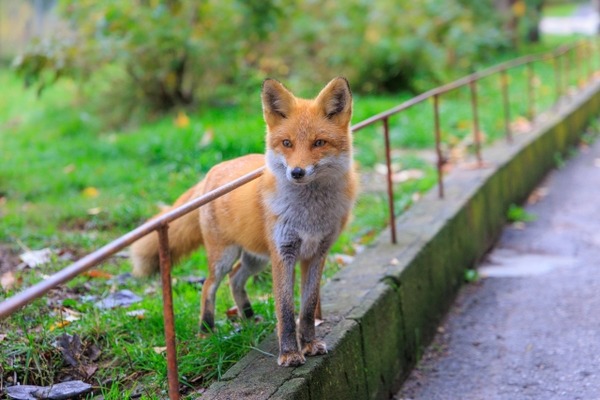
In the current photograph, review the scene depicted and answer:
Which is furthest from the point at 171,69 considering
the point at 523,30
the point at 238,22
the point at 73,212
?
the point at 523,30

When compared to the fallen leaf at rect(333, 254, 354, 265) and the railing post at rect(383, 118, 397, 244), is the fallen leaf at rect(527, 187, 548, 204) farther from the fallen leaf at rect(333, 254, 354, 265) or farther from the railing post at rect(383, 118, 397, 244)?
the railing post at rect(383, 118, 397, 244)

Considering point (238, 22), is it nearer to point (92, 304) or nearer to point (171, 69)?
point (171, 69)

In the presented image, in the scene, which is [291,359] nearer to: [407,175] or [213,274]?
[213,274]

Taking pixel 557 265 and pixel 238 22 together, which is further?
pixel 238 22

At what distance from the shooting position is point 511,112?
11.7 m

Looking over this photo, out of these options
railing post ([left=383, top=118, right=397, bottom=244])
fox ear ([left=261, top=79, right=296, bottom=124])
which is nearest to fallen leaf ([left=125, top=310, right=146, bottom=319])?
fox ear ([left=261, top=79, right=296, bottom=124])

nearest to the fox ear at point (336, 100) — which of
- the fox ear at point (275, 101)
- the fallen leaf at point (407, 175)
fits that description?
the fox ear at point (275, 101)

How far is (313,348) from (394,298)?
1148mm

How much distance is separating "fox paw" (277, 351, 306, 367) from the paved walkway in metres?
1.27

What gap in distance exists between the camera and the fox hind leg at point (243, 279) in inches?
182

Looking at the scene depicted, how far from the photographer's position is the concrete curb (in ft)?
12.1

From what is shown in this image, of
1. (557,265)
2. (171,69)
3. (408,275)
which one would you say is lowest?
(557,265)

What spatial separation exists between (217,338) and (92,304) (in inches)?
41.1

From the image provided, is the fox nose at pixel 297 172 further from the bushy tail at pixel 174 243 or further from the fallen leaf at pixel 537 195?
the fallen leaf at pixel 537 195
